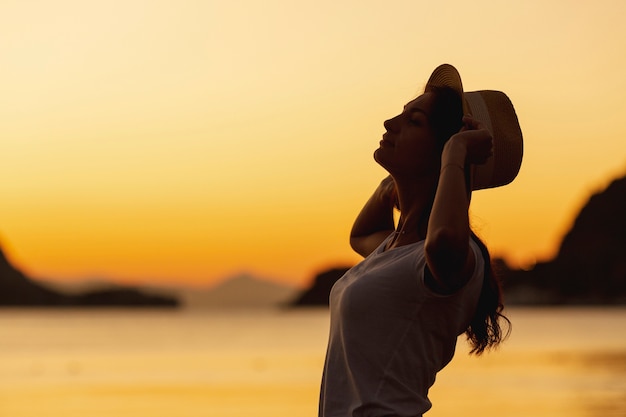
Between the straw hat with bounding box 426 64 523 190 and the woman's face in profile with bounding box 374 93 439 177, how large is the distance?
0.31 feet

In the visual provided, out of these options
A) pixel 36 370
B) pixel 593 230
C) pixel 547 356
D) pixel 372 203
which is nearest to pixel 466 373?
pixel 547 356

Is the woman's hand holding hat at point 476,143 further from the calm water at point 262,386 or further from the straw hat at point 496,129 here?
the calm water at point 262,386

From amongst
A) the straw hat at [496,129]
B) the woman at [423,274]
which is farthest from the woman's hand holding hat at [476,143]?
the straw hat at [496,129]

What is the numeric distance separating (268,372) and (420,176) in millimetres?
29949

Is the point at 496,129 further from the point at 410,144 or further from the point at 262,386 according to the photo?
the point at 262,386

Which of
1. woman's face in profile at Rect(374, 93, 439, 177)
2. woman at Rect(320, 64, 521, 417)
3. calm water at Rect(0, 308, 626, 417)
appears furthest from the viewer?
calm water at Rect(0, 308, 626, 417)

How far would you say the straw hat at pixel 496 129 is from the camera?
254cm

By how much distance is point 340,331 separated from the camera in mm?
2393

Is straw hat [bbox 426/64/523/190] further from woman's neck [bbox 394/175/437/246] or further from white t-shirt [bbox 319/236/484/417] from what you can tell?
white t-shirt [bbox 319/236/484/417]

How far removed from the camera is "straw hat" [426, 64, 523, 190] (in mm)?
2537

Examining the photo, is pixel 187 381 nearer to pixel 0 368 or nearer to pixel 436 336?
pixel 0 368

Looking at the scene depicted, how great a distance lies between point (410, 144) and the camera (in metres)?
2.48

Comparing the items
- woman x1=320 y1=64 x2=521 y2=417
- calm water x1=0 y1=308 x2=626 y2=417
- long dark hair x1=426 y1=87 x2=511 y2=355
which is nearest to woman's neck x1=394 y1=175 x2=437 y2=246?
woman x1=320 y1=64 x2=521 y2=417

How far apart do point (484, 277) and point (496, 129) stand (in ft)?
1.17
